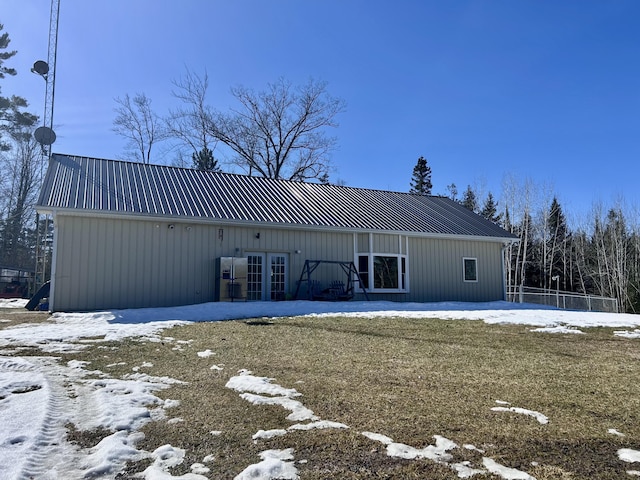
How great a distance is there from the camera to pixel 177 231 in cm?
1286

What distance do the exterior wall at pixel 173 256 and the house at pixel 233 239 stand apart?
0.03 metres

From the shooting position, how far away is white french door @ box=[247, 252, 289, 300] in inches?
551

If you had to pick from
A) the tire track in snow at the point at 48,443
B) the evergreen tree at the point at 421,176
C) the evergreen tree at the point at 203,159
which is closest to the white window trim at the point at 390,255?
the tire track in snow at the point at 48,443

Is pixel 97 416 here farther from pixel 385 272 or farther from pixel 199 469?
pixel 385 272

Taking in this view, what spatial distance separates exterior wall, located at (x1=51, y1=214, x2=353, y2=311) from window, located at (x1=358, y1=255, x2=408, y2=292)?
120 inches

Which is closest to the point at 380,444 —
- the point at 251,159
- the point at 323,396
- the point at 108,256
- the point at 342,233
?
the point at 323,396

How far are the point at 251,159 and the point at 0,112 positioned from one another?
49.4 feet

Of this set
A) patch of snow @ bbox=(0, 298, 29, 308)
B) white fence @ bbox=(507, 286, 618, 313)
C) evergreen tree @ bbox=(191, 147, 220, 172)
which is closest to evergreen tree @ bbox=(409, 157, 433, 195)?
evergreen tree @ bbox=(191, 147, 220, 172)

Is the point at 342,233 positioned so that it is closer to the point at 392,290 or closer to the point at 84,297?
the point at 392,290

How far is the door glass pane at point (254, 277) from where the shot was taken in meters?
13.9

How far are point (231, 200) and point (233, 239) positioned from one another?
1.76 metres

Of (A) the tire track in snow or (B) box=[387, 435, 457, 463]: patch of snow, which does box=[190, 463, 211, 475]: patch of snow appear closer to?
(A) the tire track in snow

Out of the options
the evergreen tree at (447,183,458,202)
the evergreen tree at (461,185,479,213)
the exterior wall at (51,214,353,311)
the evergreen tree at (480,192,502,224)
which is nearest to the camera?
the exterior wall at (51,214,353,311)

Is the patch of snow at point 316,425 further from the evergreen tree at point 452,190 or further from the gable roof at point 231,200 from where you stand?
the evergreen tree at point 452,190
